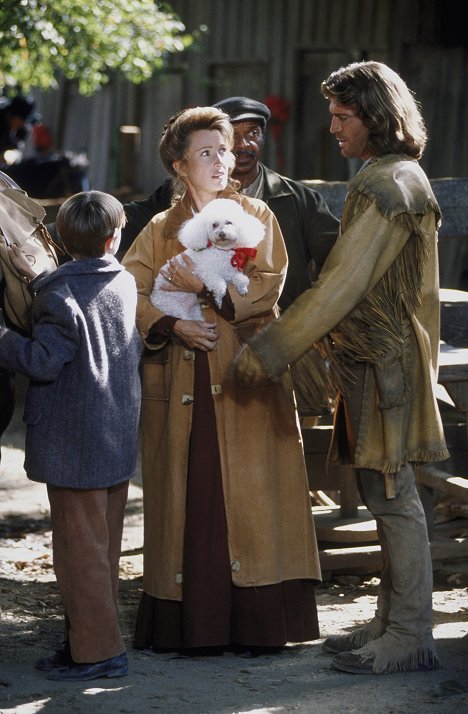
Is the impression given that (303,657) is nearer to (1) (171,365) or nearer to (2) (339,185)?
(1) (171,365)

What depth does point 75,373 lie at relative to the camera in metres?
4.16

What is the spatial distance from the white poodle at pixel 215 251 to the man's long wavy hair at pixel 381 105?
0.56 metres

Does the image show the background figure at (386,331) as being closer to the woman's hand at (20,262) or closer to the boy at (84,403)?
the boy at (84,403)

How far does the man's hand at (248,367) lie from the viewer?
432 centimetres

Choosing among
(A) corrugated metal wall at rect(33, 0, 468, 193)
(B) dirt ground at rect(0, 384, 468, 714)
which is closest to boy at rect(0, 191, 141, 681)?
(B) dirt ground at rect(0, 384, 468, 714)

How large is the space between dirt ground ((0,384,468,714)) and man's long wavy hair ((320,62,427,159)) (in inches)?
75.1

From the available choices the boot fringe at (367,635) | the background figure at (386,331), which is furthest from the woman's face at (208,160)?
the boot fringe at (367,635)

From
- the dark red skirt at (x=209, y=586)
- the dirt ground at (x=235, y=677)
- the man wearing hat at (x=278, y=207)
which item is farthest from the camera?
the man wearing hat at (x=278, y=207)

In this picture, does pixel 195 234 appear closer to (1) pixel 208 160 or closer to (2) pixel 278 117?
(1) pixel 208 160

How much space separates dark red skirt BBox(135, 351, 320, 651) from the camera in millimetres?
4656

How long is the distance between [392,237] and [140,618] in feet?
5.96

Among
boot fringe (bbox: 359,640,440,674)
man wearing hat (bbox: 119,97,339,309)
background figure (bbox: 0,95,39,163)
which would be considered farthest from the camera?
background figure (bbox: 0,95,39,163)

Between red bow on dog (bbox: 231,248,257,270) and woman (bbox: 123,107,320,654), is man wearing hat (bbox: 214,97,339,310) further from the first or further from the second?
red bow on dog (bbox: 231,248,257,270)

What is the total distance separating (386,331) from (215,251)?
74cm
